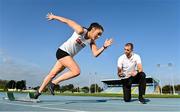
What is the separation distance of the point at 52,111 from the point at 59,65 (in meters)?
2.06

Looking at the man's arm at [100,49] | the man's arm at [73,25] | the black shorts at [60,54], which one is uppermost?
the man's arm at [73,25]

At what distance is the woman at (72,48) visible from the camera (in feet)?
19.4

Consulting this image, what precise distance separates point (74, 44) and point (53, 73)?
29.6 inches

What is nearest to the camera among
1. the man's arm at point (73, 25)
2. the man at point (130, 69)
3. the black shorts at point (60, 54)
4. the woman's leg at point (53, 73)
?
Result: the man's arm at point (73, 25)

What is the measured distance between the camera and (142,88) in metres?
6.75

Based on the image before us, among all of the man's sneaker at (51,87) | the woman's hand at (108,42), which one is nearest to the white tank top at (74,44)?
the woman's hand at (108,42)

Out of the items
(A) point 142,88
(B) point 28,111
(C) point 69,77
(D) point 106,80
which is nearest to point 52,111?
(B) point 28,111

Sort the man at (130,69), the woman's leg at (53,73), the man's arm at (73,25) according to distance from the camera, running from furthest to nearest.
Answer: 1. the man at (130,69)
2. the woman's leg at (53,73)
3. the man's arm at (73,25)

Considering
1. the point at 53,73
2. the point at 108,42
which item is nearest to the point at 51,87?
the point at 53,73

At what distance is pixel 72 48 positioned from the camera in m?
6.04

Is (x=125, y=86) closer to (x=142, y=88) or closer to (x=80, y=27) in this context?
(x=142, y=88)

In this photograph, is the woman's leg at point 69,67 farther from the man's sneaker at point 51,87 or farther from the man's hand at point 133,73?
the man's hand at point 133,73

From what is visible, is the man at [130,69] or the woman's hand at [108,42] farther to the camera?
the man at [130,69]

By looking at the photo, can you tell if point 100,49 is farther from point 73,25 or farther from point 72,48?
point 73,25
